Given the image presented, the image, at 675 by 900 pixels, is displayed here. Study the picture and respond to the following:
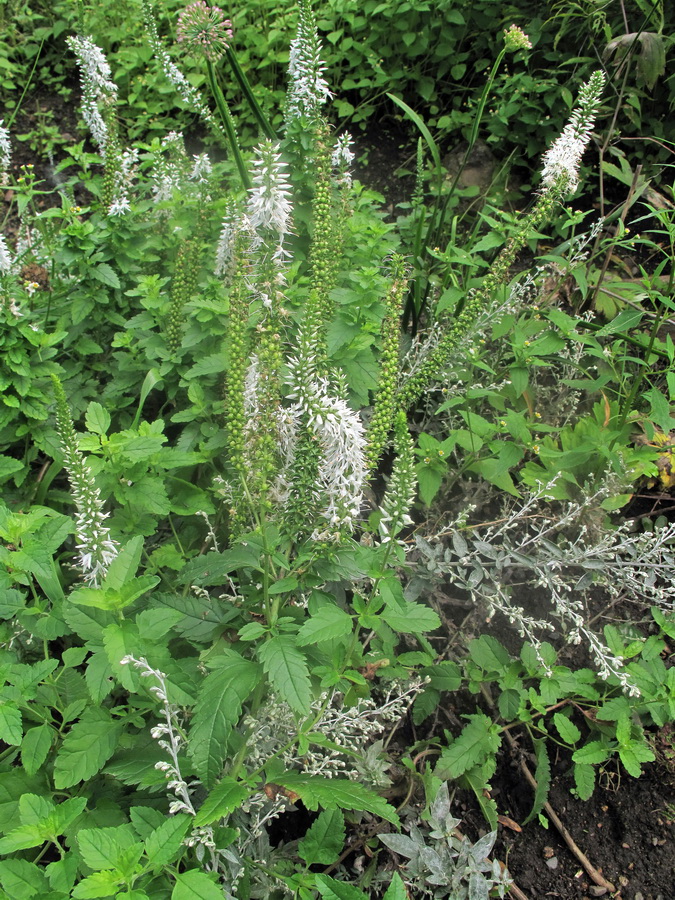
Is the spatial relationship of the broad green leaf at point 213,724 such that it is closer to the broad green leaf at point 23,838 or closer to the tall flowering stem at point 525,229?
the broad green leaf at point 23,838

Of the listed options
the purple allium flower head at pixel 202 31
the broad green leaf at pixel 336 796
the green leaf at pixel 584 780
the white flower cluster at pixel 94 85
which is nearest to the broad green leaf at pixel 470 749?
the green leaf at pixel 584 780

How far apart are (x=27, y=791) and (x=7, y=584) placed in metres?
0.59

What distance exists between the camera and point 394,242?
3225 mm

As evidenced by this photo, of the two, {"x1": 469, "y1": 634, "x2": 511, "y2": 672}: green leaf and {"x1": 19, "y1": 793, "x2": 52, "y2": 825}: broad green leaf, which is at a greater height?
{"x1": 19, "y1": 793, "x2": 52, "y2": 825}: broad green leaf

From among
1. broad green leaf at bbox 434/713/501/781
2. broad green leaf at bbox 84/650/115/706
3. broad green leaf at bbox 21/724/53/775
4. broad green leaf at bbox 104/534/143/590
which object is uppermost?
broad green leaf at bbox 104/534/143/590

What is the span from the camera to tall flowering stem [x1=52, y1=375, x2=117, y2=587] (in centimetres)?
175

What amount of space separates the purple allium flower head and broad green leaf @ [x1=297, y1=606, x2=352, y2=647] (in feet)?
7.21

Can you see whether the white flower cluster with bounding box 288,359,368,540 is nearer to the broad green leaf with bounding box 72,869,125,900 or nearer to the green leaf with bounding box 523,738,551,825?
the broad green leaf with bounding box 72,869,125,900

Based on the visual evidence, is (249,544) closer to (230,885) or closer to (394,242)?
(230,885)

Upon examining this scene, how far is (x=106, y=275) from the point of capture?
9.70 ft

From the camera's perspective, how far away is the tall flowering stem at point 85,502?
175cm

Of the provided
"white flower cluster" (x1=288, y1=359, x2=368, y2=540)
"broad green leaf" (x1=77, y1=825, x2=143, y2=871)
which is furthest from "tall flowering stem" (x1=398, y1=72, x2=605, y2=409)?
"broad green leaf" (x1=77, y1=825, x2=143, y2=871)

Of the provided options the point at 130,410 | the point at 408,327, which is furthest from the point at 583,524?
the point at 130,410

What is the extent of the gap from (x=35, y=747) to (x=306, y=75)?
2713 millimetres
